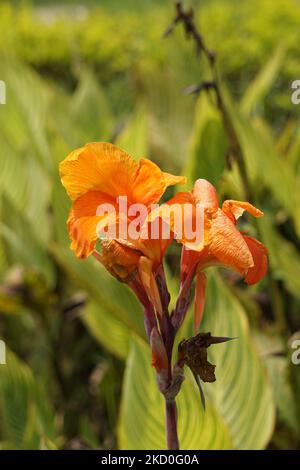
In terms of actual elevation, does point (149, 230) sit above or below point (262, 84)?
below

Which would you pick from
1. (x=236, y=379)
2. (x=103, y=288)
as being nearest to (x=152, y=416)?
(x=236, y=379)

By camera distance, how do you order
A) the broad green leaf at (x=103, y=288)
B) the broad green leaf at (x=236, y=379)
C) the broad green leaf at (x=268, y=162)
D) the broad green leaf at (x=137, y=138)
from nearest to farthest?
the broad green leaf at (x=236, y=379)
the broad green leaf at (x=103, y=288)
the broad green leaf at (x=268, y=162)
the broad green leaf at (x=137, y=138)

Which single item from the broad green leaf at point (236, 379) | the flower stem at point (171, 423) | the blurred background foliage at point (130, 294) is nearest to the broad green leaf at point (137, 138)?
the blurred background foliage at point (130, 294)

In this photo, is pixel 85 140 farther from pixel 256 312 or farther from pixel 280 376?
pixel 280 376

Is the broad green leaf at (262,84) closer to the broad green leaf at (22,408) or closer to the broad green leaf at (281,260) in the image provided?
the broad green leaf at (281,260)

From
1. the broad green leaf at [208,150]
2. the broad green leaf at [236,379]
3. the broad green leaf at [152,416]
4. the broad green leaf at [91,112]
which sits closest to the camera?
the broad green leaf at [152,416]

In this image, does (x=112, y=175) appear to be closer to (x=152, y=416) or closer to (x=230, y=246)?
(x=230, y=246)

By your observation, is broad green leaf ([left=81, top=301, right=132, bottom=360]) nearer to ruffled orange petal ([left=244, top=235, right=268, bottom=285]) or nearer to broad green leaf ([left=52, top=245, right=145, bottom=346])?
broad green leaf ([left=52, top=245, right=145, bottom=346])

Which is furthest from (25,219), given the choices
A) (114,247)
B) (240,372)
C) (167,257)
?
(114,247)
